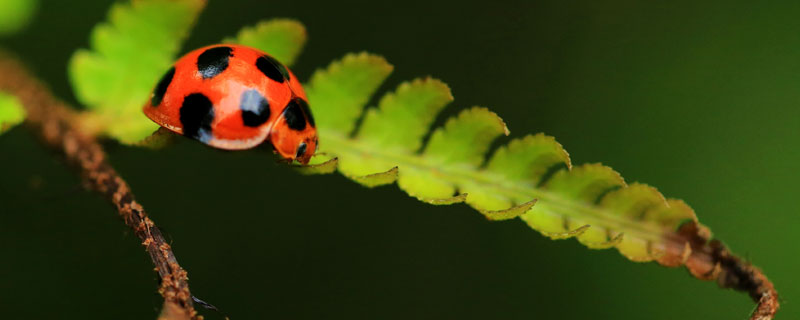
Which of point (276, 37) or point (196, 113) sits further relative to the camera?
point (276, 37)

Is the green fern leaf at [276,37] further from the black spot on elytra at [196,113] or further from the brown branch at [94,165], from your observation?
the brown branch at [94,165]

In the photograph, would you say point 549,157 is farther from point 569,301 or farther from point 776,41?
point 776,41

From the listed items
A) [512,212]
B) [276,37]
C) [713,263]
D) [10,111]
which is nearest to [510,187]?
[512,212]

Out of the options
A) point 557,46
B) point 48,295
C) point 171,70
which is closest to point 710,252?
point 171,70

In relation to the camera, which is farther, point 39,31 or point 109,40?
point 39,31

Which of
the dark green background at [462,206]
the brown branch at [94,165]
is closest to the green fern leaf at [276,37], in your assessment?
the brown branch at [94,165]

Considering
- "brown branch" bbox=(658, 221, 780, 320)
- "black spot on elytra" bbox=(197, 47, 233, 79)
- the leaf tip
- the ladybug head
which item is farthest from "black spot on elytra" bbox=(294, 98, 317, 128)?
"brown branch" bbox=(658, 221, 780, 320)

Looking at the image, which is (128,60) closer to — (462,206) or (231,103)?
(231,103)
